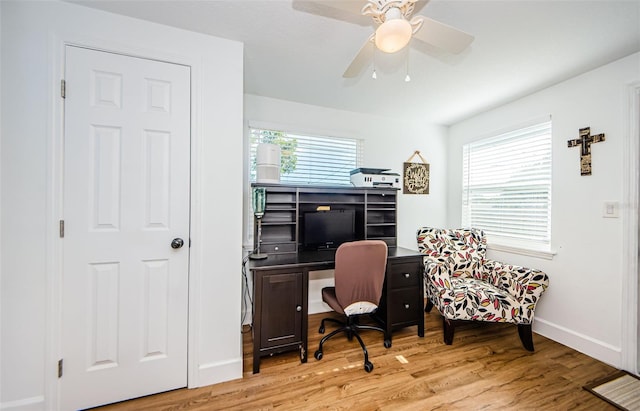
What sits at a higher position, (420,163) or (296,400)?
(420,163)

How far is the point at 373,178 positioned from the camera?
2.73 meters

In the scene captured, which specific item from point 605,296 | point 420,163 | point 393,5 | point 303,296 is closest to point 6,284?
point 303,296

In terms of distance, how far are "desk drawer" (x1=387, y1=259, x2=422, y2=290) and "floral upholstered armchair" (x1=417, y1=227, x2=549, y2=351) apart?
0.18 m

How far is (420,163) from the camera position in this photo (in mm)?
3352

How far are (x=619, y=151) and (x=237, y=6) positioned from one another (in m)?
2.98

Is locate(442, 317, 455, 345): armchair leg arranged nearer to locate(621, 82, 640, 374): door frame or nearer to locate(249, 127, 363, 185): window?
locate(621, 82, 640, 374): door frame

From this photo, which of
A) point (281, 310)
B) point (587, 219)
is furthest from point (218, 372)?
point (587, 219)

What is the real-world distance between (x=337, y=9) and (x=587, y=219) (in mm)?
2626

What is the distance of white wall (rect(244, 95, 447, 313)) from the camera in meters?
2.64

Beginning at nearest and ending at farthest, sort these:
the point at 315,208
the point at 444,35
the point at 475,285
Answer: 1. the point at 444,35
2. the point at 475,285
3. the point at 315,208

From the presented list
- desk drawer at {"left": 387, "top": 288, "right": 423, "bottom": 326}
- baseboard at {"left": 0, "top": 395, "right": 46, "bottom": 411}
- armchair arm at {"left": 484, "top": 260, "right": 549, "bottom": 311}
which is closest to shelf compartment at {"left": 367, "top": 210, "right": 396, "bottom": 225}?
desk drawer at {"left": 387, "top": 288, "right": 423, "bottom": 326}

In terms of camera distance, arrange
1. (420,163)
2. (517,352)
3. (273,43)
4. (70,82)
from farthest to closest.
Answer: (420,163), (517,352), (273,43), (70,82)

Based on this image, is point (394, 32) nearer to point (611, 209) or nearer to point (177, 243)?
point (177, 243)

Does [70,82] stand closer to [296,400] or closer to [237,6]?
[237,6]
